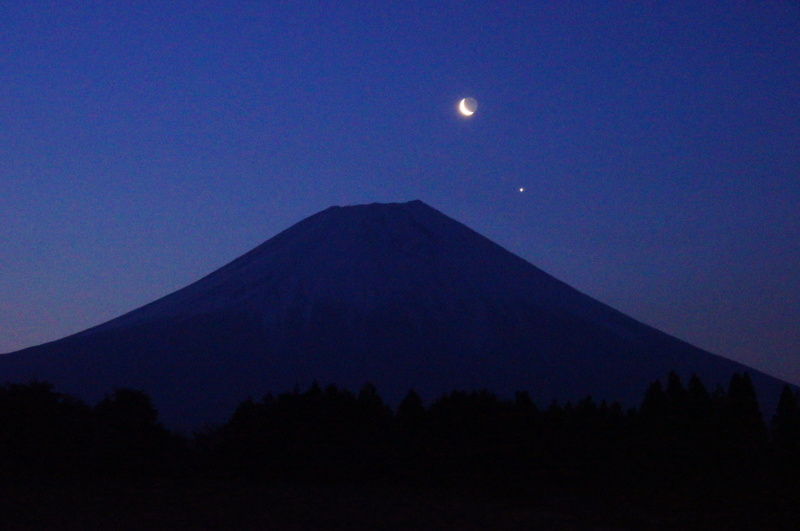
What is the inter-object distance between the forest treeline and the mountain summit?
144 feet

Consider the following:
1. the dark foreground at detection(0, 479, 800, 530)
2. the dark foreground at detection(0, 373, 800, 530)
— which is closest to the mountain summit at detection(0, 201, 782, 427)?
the dark foreground at detection(0, 373, 800, 530)

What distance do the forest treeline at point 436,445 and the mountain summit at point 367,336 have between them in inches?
1724

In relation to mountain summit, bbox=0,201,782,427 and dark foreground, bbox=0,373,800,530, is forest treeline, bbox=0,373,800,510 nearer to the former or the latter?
dark foreground, bbox=0,373,800,530

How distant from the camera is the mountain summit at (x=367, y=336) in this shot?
88938 millimetres

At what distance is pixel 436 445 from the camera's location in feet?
103

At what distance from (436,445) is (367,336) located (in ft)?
228

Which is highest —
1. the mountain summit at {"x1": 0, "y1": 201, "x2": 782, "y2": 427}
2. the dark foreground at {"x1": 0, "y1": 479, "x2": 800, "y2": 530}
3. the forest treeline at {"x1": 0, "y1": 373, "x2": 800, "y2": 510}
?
the mountain summit at {"x1": 0, "y1": 201, "x2": 782, "y2": 427}

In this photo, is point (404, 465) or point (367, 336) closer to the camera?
point (404, 465)

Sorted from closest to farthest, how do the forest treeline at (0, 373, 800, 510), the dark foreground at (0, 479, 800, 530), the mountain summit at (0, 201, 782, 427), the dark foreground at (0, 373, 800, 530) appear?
1. the dark foreground at (0, 479, 800, 530)
2. the dark foreground at (0, 373, 800, 530)
3. the forest treeline at (0, 373, 800, 510)
4. the mountain summit at (0, 201, 782, 427)

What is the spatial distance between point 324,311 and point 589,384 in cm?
3331

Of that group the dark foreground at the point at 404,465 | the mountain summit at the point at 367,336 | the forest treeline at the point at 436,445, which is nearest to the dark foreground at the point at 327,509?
the dark foreground at the point at 404,465

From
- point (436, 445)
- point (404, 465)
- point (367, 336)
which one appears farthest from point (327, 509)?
point (367, 336)

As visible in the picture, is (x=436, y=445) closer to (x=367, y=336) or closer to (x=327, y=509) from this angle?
(x=327, y=509)

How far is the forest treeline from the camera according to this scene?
27.0m
